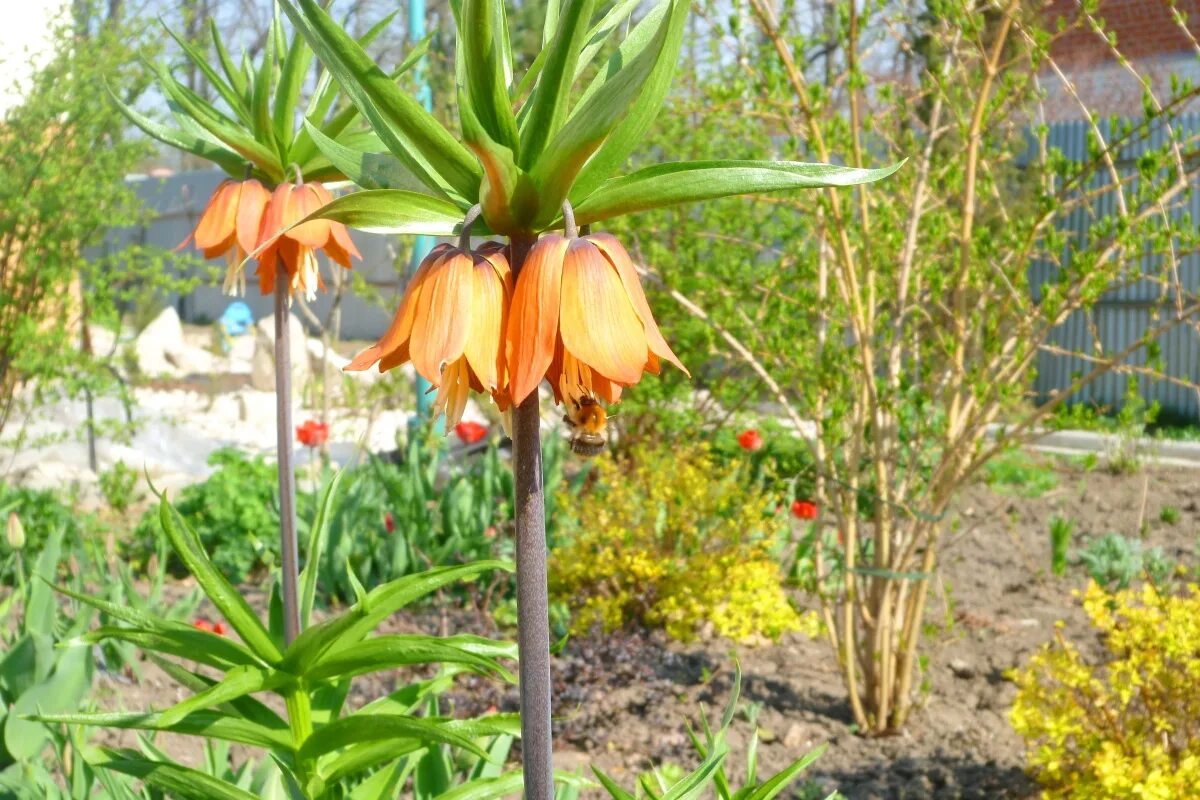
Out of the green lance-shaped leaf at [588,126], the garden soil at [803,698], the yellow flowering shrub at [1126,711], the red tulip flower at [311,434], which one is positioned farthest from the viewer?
the red tulip flower at [311,434]

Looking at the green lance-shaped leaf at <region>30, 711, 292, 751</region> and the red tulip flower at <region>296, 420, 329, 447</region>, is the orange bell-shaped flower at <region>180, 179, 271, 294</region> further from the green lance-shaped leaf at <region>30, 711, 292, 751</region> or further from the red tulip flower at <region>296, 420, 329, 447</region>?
the red tulip flower at <region>296, 420, 329, 447</region>

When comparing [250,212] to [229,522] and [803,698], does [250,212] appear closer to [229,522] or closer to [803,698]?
[803,698]

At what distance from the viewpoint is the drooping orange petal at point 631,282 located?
1080 mm

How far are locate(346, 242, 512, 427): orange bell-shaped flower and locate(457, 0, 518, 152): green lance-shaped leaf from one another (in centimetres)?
11

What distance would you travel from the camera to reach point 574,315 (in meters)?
1.04

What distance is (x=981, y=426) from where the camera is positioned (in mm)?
2953

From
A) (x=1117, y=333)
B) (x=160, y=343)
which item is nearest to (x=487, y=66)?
(x=1117, y=333)

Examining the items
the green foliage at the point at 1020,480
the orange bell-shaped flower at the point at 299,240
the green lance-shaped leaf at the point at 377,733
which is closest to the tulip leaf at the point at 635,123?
the green lance-shaped leaf at the point at 377,733

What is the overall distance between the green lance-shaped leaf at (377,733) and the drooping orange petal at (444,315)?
42 cm

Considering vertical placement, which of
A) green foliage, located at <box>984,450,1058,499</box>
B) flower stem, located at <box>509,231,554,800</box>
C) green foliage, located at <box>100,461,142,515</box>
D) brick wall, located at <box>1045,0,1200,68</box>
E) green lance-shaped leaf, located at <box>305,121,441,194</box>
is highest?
brick wall, located at <box>1045,0,1200,68</box>

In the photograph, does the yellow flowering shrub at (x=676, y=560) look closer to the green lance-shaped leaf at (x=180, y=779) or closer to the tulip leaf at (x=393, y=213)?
the green lance-shaped leaf at (x=180, y=779)

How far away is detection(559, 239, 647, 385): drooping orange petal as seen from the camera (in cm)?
104

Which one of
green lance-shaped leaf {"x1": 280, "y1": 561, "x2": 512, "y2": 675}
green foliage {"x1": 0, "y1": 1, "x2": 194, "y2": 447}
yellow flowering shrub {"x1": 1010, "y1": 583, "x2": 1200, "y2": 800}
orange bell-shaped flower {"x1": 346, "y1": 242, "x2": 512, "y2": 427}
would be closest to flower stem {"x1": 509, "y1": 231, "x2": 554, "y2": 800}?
orange bell-shaped flower {"x1": 346, "y1": 242, "x2": 512, "y2": 427}

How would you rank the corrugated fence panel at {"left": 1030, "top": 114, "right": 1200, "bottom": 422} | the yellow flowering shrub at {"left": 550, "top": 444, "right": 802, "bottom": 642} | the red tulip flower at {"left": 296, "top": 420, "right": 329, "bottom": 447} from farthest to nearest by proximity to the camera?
1. the corrugated fence panel at {"left": 1030, "top": 114, "right": 1200, "bottom": 422}
2. the red tulip flower at {"left": 296, "top": 420, "right": 329, "bottom": 447}
3. the yellow flowering shrub at {"left": 550, "top": 444, "right": 802, "bottom": 642}
